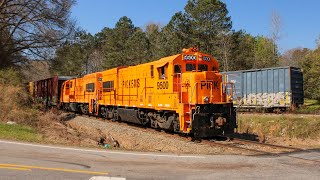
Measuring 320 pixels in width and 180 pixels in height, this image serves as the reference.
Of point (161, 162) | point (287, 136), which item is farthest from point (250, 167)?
point (287, 136)

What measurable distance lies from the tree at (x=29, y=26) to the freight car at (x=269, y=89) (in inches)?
681

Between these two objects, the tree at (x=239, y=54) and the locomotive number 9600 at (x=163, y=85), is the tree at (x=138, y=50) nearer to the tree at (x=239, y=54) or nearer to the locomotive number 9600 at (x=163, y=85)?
the tree at (x=239, y=54)

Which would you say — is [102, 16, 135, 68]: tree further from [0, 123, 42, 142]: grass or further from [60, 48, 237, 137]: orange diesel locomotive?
[0, 123, 42, 142]: grass

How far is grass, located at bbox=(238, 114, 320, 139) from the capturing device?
1744cm

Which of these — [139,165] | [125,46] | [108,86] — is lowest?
[139,165]

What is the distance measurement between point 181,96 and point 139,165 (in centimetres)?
658

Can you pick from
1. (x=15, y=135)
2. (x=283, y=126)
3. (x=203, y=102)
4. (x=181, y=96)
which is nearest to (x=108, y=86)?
(x=181, y=96)

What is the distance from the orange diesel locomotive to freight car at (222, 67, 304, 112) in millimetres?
7647

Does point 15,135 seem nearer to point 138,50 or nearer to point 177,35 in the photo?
point 177,35

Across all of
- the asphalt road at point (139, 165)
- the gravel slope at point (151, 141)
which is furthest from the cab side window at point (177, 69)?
the asphalt road at point (139, 165)

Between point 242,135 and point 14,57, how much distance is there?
2557cm

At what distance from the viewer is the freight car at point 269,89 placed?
81.1ft

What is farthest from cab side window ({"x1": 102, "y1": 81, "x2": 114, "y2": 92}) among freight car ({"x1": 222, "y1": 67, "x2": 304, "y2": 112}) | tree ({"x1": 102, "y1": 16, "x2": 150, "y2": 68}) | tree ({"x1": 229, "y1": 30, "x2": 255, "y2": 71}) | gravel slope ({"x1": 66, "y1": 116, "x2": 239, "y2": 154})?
tree ({"x1": 102, "y1": 16, "x2": 150, "y2": 68})

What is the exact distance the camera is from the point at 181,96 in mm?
15070
